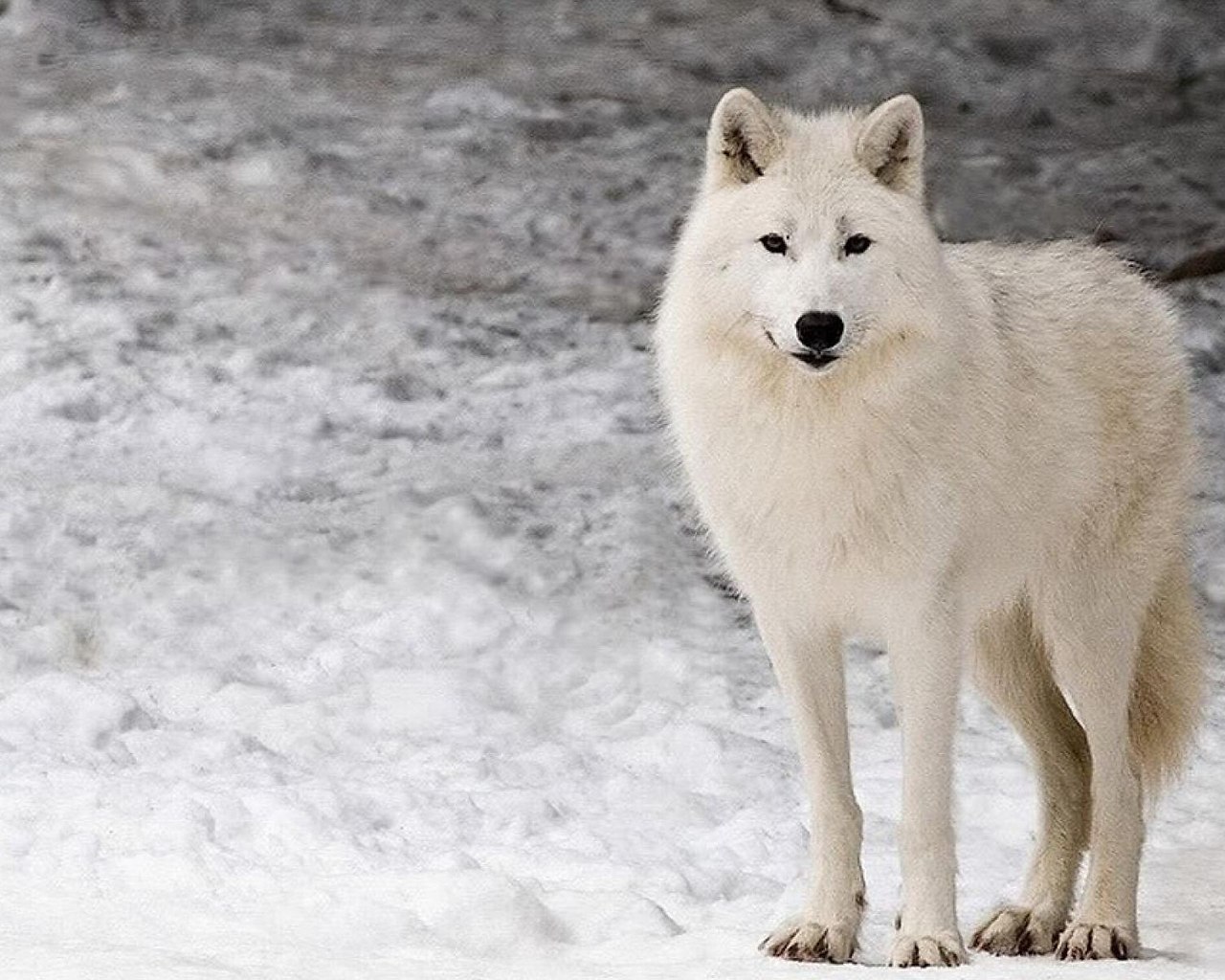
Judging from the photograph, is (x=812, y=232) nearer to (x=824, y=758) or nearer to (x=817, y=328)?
(x=817, y=328)

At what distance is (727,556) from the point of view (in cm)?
450

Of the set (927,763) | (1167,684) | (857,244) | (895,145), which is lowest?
(1167,684)

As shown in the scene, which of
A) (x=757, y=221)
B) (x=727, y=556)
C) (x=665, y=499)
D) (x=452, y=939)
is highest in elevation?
(x=757, y=221)

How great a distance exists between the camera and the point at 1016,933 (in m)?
4.73

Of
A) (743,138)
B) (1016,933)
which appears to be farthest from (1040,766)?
(743,138)

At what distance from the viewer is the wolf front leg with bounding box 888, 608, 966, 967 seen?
4.27m

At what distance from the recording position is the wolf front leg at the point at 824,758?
441 cm

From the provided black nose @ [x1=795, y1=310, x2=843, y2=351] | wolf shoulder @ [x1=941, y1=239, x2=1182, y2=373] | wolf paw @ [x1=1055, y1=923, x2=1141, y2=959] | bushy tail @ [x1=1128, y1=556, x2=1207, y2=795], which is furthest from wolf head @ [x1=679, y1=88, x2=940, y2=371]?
wolf paw @ [x1=1055, y1=923, x2=1141, y2=959]

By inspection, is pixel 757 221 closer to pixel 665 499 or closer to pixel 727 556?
pixel 727 556

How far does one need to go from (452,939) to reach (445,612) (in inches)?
108

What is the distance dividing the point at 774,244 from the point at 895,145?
1.28 feet

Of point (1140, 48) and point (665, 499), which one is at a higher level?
point (1140, 48)

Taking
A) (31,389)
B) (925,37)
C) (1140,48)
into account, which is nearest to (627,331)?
(31,389)

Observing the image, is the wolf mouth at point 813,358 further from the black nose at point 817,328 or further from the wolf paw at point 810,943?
the wolf paw at point 810,943
